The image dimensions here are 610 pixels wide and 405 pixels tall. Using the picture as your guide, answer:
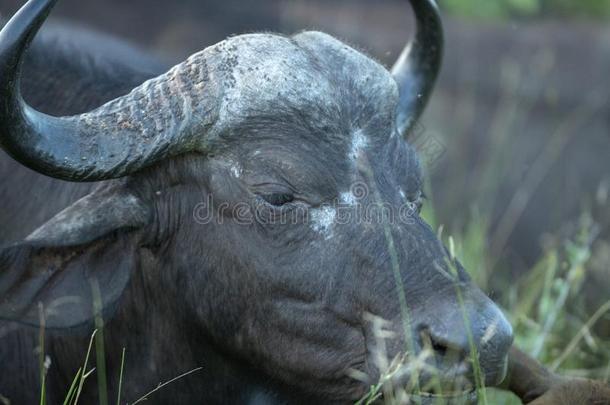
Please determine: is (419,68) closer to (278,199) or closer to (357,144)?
(357,144)

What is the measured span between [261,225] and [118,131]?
68 cm

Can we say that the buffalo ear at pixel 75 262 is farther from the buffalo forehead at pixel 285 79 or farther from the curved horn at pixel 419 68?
the curved horn at pixel 419 68

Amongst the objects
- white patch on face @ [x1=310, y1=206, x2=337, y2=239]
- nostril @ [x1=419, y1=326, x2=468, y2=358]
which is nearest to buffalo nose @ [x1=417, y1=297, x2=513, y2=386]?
nostril @ [x1=419, y1=326, x2=468, y2=358]

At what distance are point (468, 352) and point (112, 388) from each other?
167 cm

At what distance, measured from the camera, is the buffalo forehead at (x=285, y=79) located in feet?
15.0

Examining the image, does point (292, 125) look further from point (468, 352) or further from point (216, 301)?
point (468, 352)

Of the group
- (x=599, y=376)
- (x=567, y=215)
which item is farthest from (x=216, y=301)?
(x=567, y=215)

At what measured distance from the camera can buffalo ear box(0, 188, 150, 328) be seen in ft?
14.8

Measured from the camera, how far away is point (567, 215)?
30.6 feet

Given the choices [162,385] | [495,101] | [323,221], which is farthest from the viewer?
[495,101]

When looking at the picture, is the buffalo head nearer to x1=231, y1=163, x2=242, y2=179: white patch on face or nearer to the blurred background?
x1=231, y1=163, x2=242, y2=179: white patch on face

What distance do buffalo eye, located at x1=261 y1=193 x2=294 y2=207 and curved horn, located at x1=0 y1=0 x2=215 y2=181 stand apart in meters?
0.37

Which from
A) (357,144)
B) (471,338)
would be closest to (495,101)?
(357,144)

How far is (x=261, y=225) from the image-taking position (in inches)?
178
